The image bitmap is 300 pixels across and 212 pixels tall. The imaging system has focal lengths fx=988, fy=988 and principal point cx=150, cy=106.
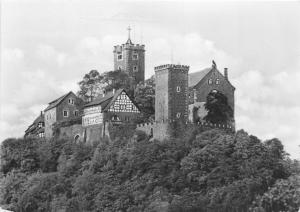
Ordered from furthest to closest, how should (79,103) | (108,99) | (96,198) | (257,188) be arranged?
(79,103) → (108,99) → (96,198) → (257,188)

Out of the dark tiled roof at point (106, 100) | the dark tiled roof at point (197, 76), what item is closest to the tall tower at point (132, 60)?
the dark tiled roof at point (106, 100)

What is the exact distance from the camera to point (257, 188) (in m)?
43.9

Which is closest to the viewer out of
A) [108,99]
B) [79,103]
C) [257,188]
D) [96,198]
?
[257,188]

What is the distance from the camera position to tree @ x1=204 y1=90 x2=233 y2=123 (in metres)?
49.2

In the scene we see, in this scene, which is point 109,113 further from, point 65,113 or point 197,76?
point 197,76

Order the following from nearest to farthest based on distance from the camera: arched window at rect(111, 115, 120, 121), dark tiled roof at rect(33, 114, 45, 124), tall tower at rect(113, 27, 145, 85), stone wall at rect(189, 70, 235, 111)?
stone wall at rect(189, 70, 235, 111), arched window at rect(111, 115, 120, 121), tall tower at rect(113, 27, 145, 85), dark tiled roof at rect(33, 114, 45, 124)

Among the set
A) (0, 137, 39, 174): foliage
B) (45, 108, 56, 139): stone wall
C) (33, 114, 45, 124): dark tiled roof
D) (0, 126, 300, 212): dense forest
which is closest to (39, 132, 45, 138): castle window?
(45, 108, 56, 139): stone wall

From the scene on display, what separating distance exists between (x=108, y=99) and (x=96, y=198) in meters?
6.43

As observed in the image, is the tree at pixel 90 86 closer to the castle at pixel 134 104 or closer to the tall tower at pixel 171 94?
the castle at pixel 134 104

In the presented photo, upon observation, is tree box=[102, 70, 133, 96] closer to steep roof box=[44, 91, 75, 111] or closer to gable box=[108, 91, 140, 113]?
steep roof box=[44, 91, 75, 111]

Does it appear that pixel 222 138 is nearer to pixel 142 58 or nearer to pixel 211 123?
pixel 211 123

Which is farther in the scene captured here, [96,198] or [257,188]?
[96,198]

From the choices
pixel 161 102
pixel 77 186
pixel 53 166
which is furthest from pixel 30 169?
pixel 161 102

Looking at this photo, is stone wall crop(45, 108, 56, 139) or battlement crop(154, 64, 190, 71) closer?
battlement crop(154, 64, 190, 71)
